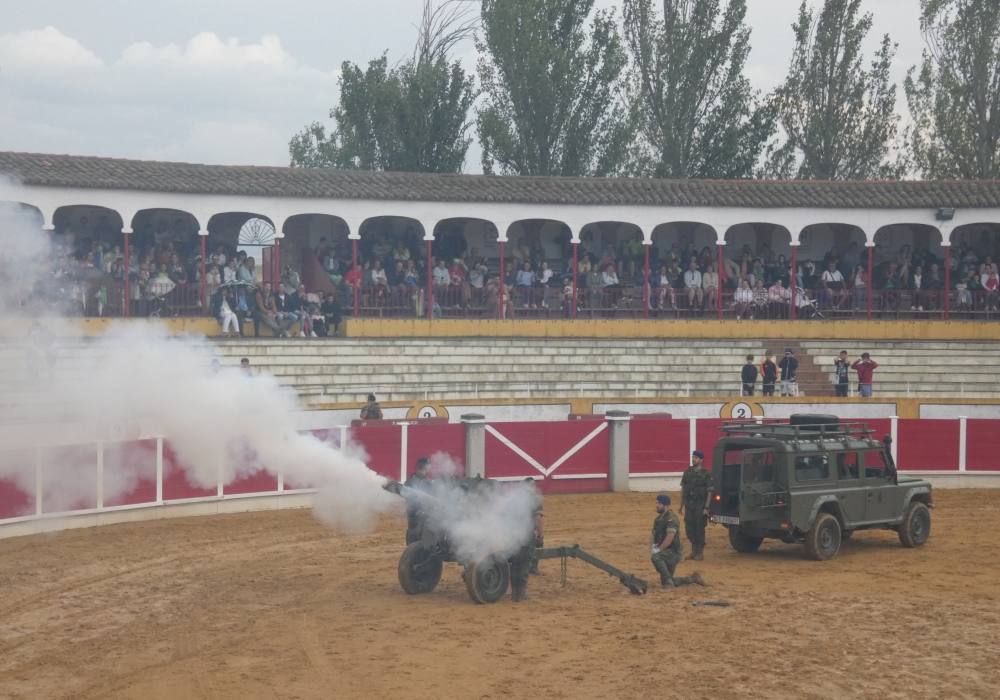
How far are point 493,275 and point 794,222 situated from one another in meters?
9.77

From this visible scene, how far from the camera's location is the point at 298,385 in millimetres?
30000

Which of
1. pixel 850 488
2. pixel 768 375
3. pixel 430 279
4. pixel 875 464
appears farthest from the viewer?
pixel 430 279

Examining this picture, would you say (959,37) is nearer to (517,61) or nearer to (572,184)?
(517,61)

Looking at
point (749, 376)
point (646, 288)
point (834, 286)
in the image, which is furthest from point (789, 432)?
point (834, 286)

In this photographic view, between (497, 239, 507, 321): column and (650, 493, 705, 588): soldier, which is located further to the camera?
(497, 239, 507, 321): column

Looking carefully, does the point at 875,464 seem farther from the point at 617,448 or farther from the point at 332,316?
the point at 332,316

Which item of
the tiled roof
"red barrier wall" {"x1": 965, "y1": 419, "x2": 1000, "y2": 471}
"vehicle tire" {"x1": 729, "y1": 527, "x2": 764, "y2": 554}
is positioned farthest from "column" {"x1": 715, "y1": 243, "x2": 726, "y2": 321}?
"vehicle tire" {"x1": 729, "y1": 527, "x2": 764, "y2": 554}

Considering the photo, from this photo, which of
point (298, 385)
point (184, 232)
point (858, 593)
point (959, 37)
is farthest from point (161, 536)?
point (959, 37)

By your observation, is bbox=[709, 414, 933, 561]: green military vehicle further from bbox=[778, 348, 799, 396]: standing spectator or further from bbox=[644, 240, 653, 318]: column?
bbox=[644, 240, 653, 318]: column

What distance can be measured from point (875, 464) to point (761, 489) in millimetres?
2605

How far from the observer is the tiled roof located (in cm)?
3294

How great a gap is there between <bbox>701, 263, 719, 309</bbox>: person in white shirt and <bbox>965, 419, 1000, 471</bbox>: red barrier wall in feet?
32.1

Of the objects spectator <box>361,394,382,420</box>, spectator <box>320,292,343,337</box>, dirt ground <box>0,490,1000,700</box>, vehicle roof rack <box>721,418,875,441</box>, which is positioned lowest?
dirt ground <box>0,490,1000,700</box>

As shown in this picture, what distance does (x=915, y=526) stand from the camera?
66.6 ft
